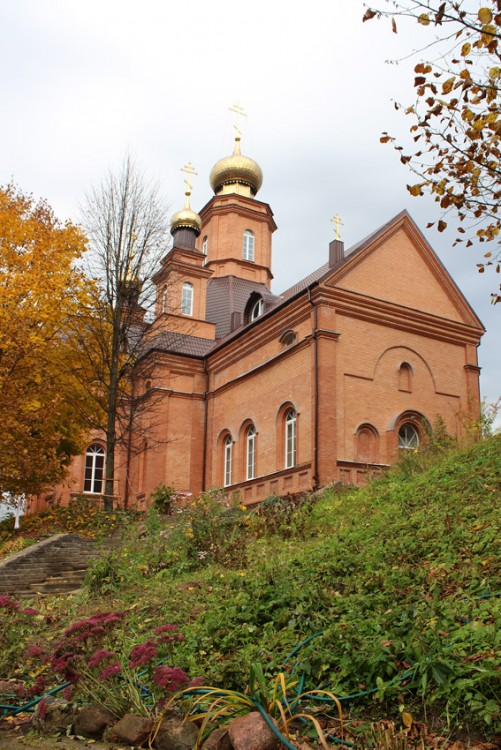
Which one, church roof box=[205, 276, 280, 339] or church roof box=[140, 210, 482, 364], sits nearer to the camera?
church roof box=[140, 210, 482, 364]

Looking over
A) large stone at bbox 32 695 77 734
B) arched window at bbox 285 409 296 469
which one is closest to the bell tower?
arched window at bbox 285 409 296 469

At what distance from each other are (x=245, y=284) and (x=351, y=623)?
28.6 m

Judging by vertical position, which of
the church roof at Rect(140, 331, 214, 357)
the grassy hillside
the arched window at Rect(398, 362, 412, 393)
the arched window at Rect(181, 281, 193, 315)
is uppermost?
the arched window at Rect(181, 281, 193, 315)

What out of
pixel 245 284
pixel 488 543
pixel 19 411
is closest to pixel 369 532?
pixel 488 543

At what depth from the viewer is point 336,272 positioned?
1919cm

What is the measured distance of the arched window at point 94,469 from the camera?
100 feet

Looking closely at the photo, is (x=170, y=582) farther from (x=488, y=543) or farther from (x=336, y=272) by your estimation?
(x=336, y=272)

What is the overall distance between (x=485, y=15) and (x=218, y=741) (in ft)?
18.7

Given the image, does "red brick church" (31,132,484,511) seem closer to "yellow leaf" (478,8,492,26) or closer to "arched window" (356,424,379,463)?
"arched window" (356,424,379,463)

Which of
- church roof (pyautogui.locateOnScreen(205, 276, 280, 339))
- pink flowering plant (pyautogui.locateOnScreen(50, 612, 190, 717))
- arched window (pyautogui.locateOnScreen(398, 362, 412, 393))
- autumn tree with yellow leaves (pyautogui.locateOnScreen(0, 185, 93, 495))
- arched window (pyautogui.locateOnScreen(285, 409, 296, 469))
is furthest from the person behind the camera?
church roof (pyautogui.locateOnScreen(205, 276, 280, 339))

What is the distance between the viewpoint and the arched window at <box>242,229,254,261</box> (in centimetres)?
3382

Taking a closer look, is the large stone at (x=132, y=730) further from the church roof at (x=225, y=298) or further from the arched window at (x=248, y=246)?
the arched window at (x=248, y=246)

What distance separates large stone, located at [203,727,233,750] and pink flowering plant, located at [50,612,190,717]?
465 millimetres

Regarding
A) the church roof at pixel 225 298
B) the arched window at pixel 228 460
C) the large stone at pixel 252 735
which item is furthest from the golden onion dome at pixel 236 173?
the large stone at pixel 252 735
